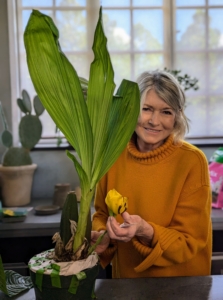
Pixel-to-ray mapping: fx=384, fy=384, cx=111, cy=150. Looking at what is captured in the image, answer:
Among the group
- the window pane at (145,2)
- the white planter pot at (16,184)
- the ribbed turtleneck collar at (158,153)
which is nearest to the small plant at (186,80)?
the window pane at (145,2)

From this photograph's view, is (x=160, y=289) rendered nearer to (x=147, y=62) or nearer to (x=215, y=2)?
(x=147, y=62)

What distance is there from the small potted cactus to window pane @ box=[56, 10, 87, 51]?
1.87 feet

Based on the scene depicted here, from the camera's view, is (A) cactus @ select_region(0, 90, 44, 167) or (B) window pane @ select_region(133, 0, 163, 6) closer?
(A) cactus @ select_region(0, 90, 44, 167)

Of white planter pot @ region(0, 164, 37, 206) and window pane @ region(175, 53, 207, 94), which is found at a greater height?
window pane @ region(175, 53, 207, 94)

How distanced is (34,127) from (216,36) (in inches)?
54.5

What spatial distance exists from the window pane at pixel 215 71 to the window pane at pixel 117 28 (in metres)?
0.58

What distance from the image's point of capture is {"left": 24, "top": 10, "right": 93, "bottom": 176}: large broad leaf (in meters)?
0.67

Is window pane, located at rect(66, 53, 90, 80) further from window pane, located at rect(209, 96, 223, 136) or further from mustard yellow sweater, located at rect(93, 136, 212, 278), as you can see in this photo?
mustard yellow sweater, located at rect(93, 136, 212, 278)

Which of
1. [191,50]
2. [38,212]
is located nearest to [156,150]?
[38,212]

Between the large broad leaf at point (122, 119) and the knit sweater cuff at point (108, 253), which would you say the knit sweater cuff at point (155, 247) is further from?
the large broad leaf at point (122, 119)

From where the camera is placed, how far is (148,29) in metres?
2.58

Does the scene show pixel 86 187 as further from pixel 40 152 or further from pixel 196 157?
pixel 40 152

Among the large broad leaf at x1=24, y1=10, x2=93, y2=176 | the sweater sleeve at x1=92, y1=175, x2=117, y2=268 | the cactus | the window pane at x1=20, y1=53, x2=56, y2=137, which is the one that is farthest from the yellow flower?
the window pane at x1=20, y1=53, x2=56, y2=137

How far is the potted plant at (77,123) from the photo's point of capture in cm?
68
